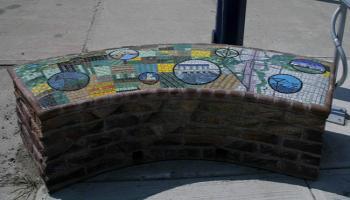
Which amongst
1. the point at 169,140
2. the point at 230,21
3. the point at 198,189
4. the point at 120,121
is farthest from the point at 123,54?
the point at 198,189

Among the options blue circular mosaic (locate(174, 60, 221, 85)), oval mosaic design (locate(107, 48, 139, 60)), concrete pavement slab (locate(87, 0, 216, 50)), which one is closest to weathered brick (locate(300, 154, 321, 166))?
blue circular mosaic (locate(174, 60, 221, 85))

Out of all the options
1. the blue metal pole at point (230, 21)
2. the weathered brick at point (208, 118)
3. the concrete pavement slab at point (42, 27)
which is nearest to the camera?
the weathered brick at point (208, 118)

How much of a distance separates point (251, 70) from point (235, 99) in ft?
1.43

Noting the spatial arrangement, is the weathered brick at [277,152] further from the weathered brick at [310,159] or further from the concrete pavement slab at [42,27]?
the concrete pavement slab at [42,27]

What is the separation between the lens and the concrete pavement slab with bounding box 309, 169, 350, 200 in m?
3.52

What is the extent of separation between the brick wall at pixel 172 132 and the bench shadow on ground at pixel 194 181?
2.5 inches

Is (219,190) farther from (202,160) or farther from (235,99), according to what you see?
(235,99)

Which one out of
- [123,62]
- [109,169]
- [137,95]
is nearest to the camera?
[137,95]

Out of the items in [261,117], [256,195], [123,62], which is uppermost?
[123,62]

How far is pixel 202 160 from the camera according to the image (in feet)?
12.7

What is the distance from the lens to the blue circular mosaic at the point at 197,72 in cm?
370

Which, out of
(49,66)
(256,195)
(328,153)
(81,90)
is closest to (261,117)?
(256,195)

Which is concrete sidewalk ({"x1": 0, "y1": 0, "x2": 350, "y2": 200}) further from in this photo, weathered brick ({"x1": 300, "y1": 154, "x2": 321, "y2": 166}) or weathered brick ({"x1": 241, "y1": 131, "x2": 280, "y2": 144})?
weathered brick ({"x1": 241, "y1": 131, "x2": 280, "y2": 144})

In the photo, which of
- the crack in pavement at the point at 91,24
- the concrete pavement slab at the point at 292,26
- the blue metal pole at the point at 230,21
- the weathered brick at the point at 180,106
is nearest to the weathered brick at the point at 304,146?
the weathered brick at the point at 180,106
